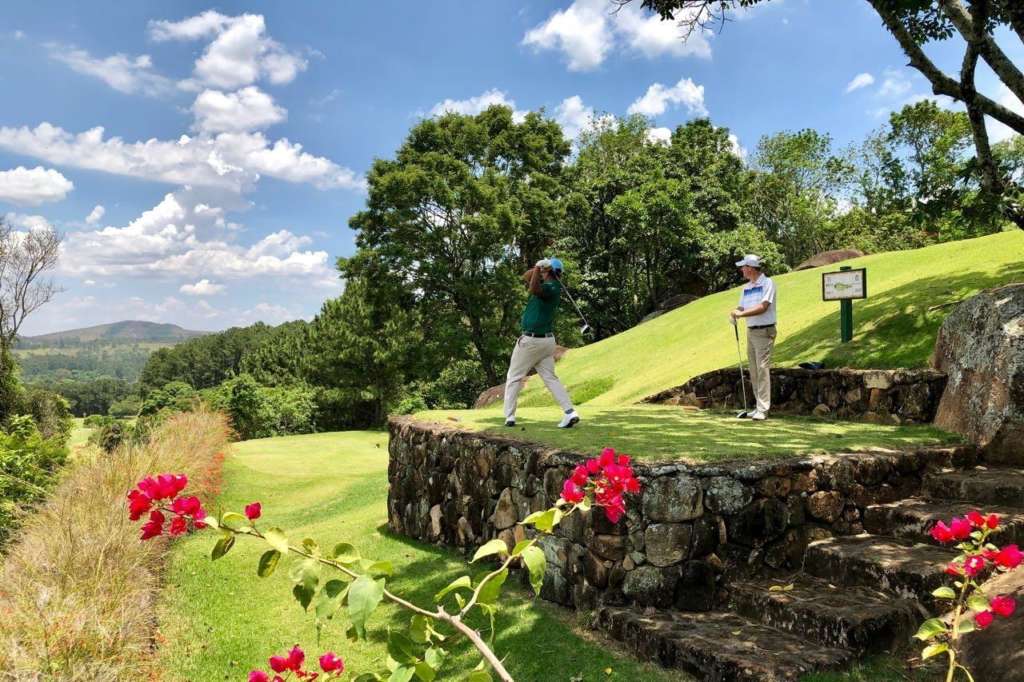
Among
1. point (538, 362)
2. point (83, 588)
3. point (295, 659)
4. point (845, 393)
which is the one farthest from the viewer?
point (845, 393)

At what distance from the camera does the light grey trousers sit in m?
7.87

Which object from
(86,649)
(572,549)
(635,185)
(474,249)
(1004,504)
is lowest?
(86,649)

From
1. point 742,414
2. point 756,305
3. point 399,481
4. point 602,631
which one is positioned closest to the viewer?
point 602,631

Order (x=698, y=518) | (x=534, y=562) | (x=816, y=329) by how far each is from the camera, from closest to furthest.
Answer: (x=534, y=562)
(x=698, y=518)
(x=816, y=329)

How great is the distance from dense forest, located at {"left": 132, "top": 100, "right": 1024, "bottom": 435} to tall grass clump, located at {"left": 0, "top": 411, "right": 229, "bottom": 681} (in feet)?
58.7

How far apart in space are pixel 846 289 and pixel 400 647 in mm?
9943

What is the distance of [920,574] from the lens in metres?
4.26

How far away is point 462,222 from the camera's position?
26.5 metres

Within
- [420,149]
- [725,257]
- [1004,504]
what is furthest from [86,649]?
[725,257]

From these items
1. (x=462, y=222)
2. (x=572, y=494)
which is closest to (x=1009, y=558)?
(x=572, y=494)

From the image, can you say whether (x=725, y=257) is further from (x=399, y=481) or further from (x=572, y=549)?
(x=572, y=549)

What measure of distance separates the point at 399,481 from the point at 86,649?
180 inches

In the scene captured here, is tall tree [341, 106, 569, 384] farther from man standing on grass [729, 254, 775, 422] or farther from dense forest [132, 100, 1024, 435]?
man standing on grass [729, 254, 775, 422]

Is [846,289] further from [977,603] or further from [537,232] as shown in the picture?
[537,232]
